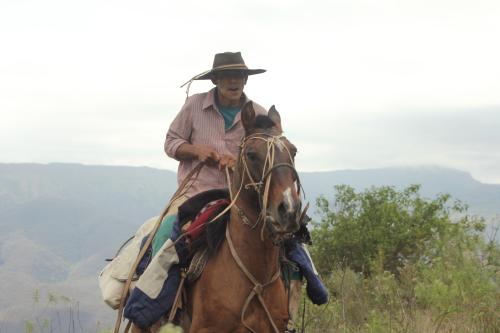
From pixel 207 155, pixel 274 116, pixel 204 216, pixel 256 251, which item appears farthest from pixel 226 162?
pixel 256 251

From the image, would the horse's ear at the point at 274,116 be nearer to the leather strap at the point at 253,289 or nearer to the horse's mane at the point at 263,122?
the horse's mane at the point at 263,122

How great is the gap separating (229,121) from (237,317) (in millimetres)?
2204

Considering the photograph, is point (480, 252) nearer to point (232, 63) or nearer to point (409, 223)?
point (232, 63)

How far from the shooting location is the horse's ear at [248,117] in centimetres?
593

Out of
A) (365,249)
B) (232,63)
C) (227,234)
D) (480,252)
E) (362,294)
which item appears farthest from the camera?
(365,249)

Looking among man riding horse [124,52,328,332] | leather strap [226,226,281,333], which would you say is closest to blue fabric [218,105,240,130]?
man riding horse [124,52,328,332]

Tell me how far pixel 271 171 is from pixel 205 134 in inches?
73.6

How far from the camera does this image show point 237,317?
18.7 feet

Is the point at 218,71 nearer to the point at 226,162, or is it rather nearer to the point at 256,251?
the point at 226,162

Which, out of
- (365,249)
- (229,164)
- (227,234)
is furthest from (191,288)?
(365,249)

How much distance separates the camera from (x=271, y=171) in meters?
5.44

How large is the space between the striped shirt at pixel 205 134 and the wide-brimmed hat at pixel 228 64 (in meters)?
0.22

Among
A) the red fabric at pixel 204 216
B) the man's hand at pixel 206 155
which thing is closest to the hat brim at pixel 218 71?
the man's hand at pixel 206 155

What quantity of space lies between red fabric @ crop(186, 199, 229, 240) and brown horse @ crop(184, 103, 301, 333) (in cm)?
27
